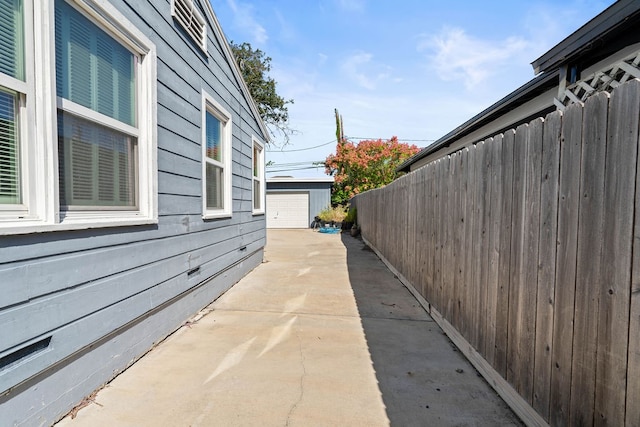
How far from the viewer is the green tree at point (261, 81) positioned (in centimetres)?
1672

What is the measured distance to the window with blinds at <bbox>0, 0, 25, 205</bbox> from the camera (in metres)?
1.60

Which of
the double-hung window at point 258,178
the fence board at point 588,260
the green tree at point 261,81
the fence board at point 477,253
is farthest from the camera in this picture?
the green tree at point 261,81

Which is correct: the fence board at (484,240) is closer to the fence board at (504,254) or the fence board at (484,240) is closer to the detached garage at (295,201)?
the fence board at (504,254)

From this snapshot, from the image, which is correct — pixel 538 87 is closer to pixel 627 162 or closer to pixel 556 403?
pixel 627 162

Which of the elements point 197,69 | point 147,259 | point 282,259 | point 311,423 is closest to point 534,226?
point 311,423

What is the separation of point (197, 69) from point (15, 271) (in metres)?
2.87

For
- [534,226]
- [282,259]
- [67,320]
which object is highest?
[534,226]

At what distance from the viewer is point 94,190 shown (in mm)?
2234

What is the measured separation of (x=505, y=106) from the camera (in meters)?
5.13

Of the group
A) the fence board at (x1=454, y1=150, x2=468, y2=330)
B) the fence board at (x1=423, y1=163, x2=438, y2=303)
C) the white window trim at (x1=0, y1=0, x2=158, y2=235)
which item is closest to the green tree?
the fence board at (x1=423, y1=163, x2=438, y2=303)

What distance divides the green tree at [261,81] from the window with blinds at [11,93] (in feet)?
52.4

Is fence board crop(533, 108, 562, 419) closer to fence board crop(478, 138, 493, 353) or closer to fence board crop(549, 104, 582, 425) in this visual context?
fence board crop(549, 104, 582, 425)

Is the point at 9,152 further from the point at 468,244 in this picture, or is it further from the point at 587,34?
the point at 587,34

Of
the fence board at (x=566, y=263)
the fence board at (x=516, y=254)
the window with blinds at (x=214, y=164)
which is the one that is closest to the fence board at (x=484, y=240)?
the fence board at (x=516, y=254)
